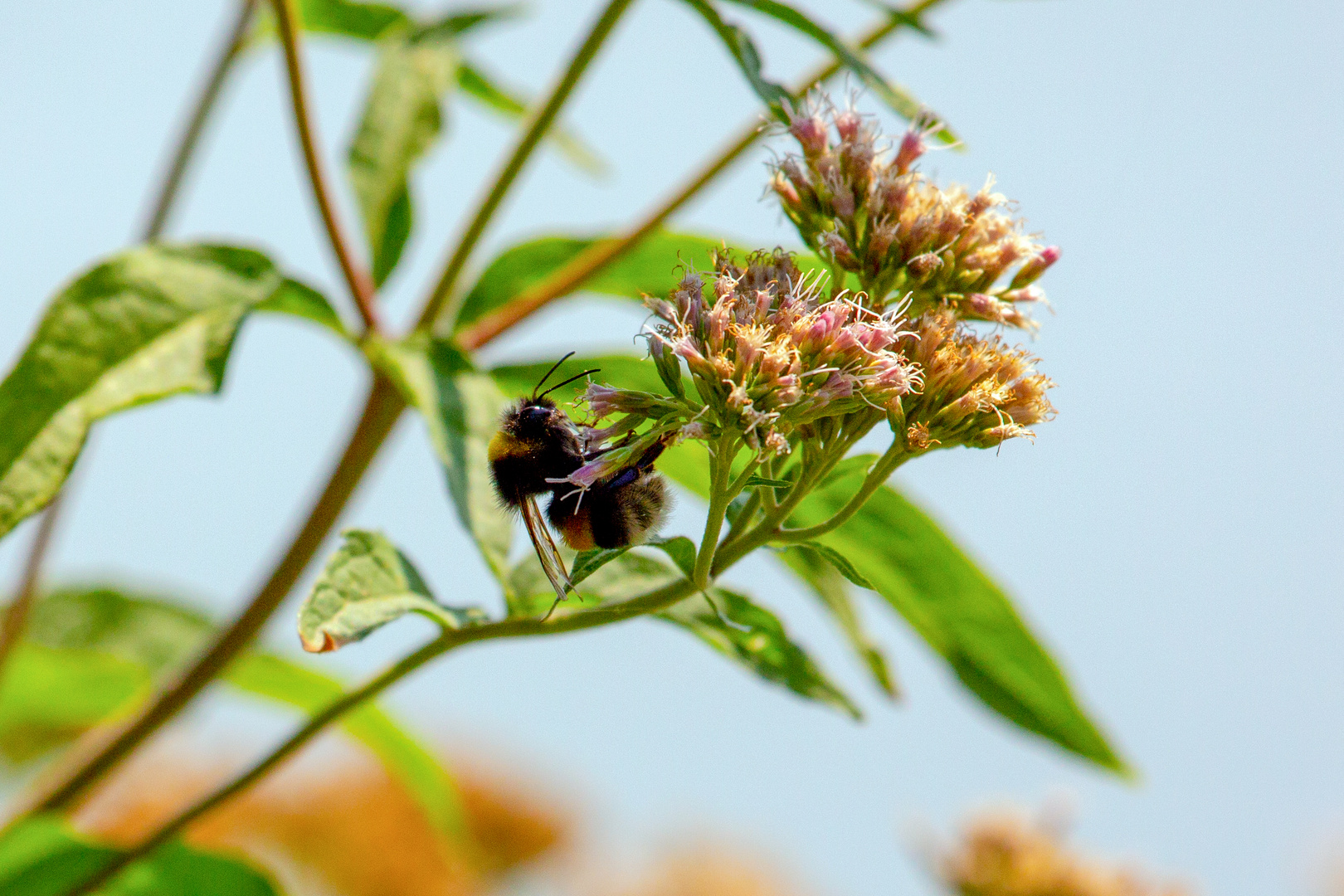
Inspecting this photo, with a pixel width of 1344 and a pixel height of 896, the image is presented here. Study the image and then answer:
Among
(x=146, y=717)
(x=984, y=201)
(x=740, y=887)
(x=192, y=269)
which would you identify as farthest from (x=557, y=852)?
(x=984, y=201)

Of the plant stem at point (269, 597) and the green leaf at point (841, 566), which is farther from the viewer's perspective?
the plant stem at point (269, 597)

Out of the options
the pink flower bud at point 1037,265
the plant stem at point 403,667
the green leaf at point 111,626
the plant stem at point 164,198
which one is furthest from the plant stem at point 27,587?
the pink flower bud at point 1037,265

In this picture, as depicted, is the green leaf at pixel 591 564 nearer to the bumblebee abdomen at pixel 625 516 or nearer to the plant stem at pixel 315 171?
the bumblebee abdomen at pixel 625 516

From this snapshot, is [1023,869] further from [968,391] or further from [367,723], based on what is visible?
[968,391]

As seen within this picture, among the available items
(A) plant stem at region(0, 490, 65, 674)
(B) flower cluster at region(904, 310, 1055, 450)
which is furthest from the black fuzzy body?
(A) plant stem at region(0, 490, 65, 674)

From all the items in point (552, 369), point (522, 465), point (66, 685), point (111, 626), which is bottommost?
point (66, 685)

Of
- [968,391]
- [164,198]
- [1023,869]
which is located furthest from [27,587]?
[1023,869]

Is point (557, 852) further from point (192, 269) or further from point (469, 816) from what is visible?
point (192, 269)
